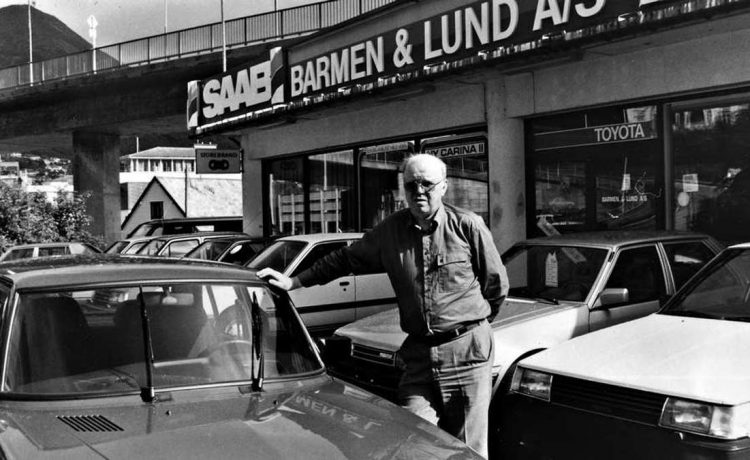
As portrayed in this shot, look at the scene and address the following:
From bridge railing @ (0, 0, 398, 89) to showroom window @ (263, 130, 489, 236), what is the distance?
20.7 ft

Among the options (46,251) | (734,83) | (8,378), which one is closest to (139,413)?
(8,378)

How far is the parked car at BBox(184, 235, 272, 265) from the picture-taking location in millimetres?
11117

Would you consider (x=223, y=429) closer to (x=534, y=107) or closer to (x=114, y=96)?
(x=534, y=107)

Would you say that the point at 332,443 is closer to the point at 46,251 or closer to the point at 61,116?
the point at 46,251

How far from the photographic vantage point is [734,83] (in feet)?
28.3

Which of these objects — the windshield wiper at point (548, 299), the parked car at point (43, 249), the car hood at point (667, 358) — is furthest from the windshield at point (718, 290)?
the parked car at point (43, 249)

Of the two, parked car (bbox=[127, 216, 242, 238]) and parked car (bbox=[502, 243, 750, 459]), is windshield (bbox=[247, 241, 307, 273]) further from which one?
parked car (bbox=[127, 216, 242, 238])

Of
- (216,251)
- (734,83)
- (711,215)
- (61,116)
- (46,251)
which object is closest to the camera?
(734,83)

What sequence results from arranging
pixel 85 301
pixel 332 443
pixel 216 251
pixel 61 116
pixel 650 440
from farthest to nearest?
pixel 61 116, pixel 216 251, pixel 650 440, pixel 85 301, pixel 332 443

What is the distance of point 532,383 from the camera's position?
4.38m

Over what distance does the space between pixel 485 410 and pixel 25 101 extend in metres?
30.7

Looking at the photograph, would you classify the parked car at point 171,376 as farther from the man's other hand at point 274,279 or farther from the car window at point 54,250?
the car window at point 54,250

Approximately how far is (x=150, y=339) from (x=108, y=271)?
0.42m

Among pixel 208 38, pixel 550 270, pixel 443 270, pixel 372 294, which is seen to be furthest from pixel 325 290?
pixel 208 38
